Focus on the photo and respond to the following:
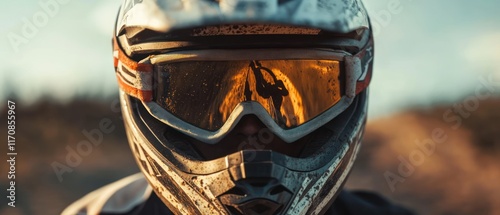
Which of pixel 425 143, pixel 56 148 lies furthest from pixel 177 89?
pixel 56 148

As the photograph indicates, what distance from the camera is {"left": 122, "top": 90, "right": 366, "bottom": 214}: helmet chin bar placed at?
2.61 m

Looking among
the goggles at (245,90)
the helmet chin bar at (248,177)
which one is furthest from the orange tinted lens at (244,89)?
the helmet chin bar at (248,177)


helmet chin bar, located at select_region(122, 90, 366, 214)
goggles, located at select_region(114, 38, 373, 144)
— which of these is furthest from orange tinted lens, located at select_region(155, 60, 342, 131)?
helmet chin bar, located at select_region(122, 90, 366, 214)

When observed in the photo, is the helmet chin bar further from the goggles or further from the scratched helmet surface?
the goggles

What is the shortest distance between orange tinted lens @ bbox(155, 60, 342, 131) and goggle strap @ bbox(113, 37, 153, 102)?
3 cm

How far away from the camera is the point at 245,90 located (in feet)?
9.30

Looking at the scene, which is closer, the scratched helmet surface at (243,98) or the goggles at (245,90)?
the scratched helmet surface at (243,98)

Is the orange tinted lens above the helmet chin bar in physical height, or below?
above

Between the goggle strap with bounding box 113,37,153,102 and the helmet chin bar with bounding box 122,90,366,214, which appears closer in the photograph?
the helmet chin bar with bounding box 122,90,366,214

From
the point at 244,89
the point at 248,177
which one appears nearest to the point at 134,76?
the point at 244,89

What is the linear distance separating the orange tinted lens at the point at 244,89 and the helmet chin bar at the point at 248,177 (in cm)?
15

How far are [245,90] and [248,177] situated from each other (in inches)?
14.9

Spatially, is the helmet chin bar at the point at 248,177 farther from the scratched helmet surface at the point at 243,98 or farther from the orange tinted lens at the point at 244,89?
the orange tinted lens at the point at 244,89

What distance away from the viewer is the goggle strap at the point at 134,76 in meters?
2.83
